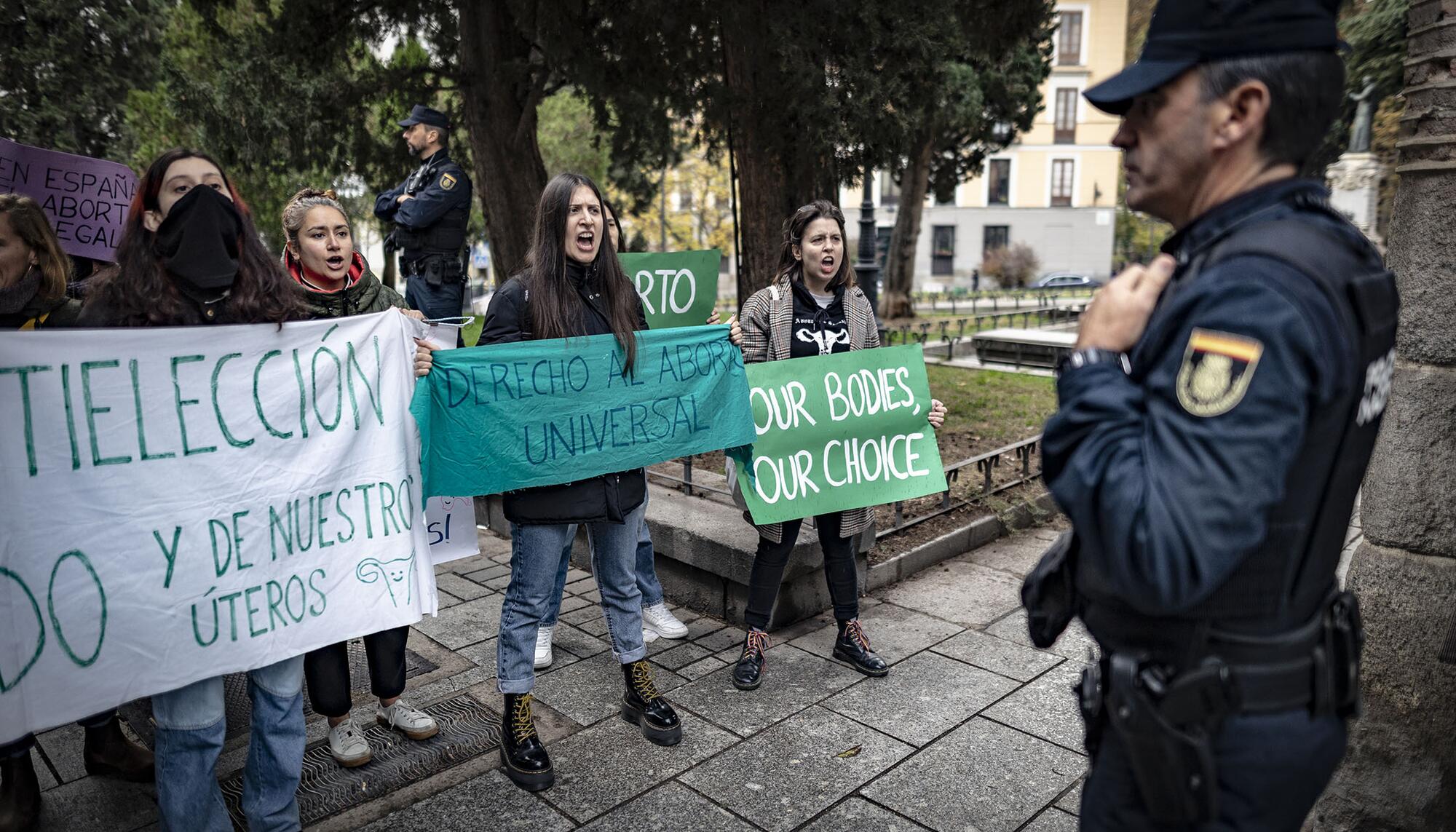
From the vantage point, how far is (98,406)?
8.71 ft

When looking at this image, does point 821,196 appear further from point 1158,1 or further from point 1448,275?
point 1158,1

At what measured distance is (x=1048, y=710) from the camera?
406 centimetres

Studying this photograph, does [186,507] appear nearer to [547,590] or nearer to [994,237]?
[547,590]

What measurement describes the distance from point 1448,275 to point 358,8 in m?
10.3

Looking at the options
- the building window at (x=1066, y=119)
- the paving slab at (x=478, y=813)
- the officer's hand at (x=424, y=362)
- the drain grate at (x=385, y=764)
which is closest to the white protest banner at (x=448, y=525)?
the drain grate at (x=385, y=764)

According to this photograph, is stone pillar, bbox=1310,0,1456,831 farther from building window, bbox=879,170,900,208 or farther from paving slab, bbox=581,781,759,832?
building window, bbox=879,170,900,208

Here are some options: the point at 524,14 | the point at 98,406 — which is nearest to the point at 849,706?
the point at 98,406

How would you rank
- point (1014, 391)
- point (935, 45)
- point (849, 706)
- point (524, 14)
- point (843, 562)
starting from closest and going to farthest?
point (849, 706)
point (843, 562)
point (935, 45)
point (524, 14)
point (1014, 391)

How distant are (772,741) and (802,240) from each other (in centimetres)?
221

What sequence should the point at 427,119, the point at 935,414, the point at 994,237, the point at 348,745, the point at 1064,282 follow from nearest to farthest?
the point at 348,745 < the point at 935,414 < the point at 427,119 < the point at 1064,282 < the point at 994,237

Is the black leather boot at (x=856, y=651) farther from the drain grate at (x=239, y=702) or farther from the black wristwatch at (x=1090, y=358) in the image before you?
the black wristwatch at (x=1090, y=358)

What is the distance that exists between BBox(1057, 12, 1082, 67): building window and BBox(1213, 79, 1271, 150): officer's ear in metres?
53.4

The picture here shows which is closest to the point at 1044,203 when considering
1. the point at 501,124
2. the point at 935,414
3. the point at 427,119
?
the point at 501,124

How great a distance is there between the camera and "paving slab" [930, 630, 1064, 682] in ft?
14.7
